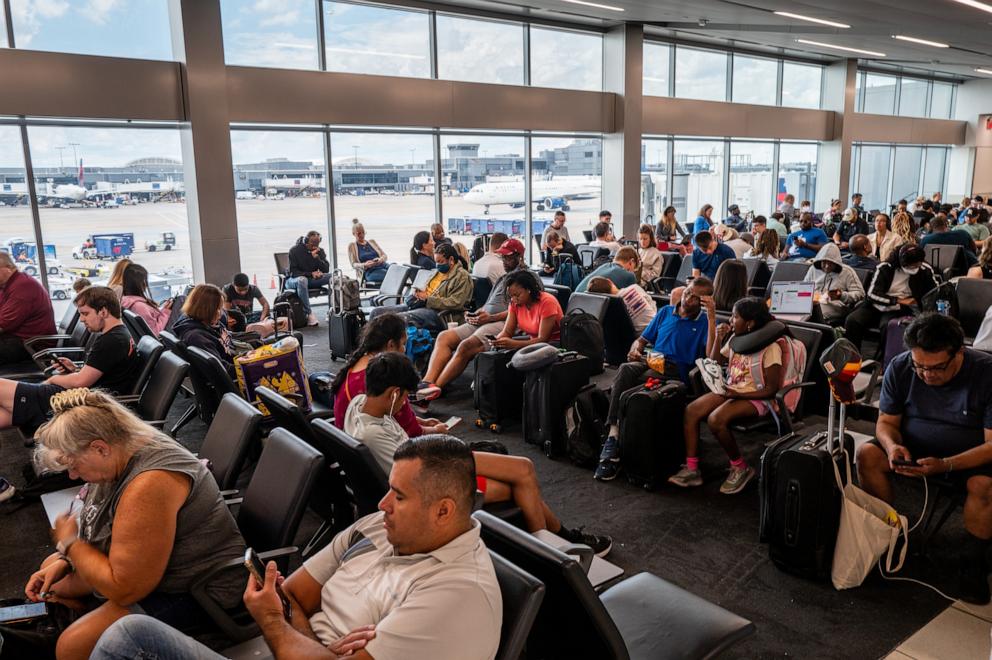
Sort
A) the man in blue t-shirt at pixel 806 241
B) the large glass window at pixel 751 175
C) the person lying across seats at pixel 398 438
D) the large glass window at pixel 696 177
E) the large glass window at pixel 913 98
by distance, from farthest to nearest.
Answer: the large glass window at pixel 913 98
the large glass window at pixel 751 175
the large glass window at pixel 696 177
the man in blue t-shirt at pixel 806 241
the person lying across seats at pixel 398 438

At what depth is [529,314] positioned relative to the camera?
5.83 metres

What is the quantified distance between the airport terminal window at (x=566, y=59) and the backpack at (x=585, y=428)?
9.55 m

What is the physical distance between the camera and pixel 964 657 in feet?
9.00

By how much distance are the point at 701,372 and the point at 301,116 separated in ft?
→ 25.8

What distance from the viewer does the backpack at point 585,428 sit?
15.6ft

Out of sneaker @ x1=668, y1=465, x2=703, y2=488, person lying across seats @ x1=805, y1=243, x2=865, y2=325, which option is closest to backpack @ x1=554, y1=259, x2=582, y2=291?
person lying across seats @ x1=805, y1=243, x2=865, y2=325

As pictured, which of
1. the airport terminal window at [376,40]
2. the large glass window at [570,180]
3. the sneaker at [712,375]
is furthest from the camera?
the large glass window at [570,180]

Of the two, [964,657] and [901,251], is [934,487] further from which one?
[901,251]

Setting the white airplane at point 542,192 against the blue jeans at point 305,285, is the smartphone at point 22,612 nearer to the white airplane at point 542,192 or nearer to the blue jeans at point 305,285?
the blue jeans at point 305,285

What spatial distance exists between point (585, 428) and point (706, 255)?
4.35 metres

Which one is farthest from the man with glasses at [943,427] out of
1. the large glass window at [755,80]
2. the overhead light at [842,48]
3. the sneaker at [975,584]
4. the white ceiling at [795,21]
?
the large glass window at [755,80]

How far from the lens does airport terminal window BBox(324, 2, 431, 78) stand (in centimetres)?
1079

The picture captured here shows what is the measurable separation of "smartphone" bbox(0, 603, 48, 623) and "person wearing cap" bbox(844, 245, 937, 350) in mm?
6521

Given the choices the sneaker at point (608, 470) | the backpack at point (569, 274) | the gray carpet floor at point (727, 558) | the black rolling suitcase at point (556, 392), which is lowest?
the gray carpet floor at point (727, 558)
